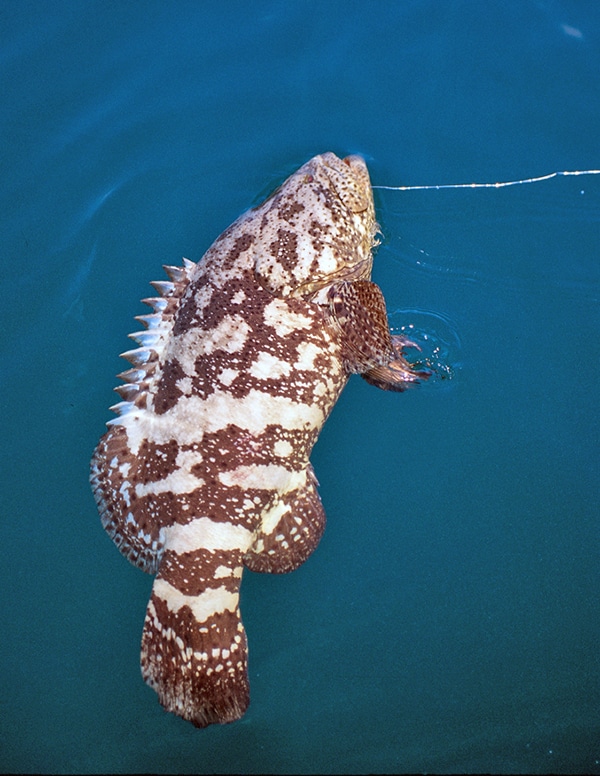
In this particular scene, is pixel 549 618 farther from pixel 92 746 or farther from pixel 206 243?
pixel 206 243

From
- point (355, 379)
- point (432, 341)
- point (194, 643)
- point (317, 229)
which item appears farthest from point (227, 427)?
point (432, 341)

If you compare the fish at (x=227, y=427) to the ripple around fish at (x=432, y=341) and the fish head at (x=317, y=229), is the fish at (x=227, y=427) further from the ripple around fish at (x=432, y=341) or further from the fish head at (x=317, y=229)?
the ripple around fish at (x=432, y=341)

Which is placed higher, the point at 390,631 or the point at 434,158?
the point at 434,158

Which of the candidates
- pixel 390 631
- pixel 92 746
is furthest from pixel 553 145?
pixel 92 746

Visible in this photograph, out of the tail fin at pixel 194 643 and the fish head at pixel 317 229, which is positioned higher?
the fish head at pixel 317 229

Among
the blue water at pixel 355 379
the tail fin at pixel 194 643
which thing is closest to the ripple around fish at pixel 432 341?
the blue water at pixel 355 379

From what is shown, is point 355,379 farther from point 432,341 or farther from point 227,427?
point 227,427

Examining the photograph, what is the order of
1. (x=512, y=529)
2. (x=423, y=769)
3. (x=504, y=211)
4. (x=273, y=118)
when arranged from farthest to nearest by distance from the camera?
(x=273, y=118), (x=504, y=211), (x=512, y=529), (x=423, y=769)
